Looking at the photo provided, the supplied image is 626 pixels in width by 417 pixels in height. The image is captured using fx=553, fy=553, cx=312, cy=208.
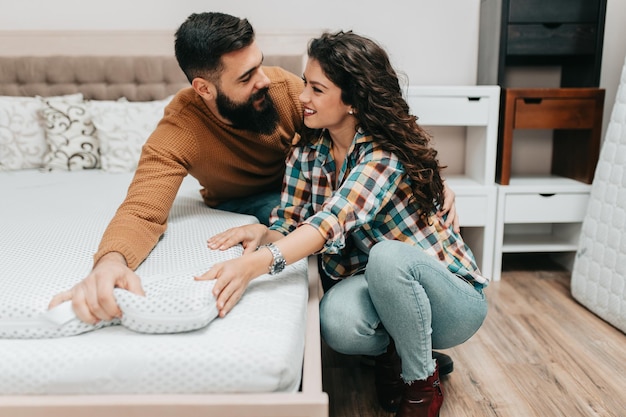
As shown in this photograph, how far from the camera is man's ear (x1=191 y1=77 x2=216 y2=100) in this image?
1.47 metres

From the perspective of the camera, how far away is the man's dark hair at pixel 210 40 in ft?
4.63

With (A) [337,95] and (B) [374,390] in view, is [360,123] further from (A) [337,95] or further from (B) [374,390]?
(B) [374,390]

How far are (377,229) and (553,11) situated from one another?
1.54 meters

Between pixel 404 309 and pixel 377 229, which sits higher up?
pixel 377 229

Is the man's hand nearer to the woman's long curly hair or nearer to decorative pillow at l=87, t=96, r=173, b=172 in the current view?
the woman's long curly hair

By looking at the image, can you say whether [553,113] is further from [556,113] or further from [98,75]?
[98,75]

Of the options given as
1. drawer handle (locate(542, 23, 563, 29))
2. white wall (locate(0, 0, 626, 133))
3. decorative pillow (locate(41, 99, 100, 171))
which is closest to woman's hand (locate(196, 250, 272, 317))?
decorative pillow (locate(41, 99, 100, 171))

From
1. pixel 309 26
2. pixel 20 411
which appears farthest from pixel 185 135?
pixel 309 26

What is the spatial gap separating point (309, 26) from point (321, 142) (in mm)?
1394

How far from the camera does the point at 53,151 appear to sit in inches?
88.8

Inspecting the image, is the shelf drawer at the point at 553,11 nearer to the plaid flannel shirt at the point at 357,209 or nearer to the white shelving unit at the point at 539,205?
the white shelving unit at the point at 539,205

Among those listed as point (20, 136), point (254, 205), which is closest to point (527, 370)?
point (254, 205)

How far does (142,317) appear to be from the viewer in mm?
837

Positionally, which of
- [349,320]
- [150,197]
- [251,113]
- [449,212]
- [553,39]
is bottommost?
[349,320]
